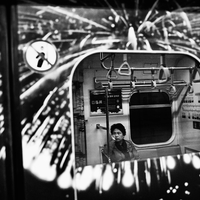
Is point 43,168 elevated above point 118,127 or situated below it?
below

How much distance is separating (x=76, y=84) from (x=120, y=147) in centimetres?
94

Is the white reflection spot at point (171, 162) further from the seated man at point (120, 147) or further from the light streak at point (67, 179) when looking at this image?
the light streak at point (67, 179)

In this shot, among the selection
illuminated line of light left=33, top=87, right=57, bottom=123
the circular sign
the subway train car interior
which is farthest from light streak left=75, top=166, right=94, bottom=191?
the circular sign

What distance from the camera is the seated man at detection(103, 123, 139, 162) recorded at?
225 cm

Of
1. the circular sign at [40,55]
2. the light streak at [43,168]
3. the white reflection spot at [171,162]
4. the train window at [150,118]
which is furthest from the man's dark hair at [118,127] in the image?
the circular sign at [40,55]

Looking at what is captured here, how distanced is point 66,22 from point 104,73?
0.83 m

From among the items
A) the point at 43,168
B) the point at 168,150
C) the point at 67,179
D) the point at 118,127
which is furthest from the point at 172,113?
the point at 43,168

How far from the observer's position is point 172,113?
3.15 m

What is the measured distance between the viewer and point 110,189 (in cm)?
190

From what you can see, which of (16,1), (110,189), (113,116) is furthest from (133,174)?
(16,1)

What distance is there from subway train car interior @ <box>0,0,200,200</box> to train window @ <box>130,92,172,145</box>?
45cm

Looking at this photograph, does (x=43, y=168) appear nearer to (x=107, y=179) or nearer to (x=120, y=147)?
(x=107, y=179)

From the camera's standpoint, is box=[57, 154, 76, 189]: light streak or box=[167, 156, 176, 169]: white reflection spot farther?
box=[167, 156, 176, 169]: white reflection spot

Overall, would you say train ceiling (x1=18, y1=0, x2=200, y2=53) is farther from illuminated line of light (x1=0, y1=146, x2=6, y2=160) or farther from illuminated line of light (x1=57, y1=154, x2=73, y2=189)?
illuminated line of light (x1=57, y1=154, x2=73, y2=189)
